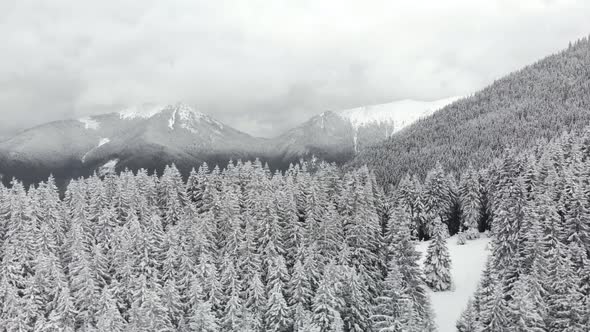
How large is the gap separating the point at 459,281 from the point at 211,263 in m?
34.9

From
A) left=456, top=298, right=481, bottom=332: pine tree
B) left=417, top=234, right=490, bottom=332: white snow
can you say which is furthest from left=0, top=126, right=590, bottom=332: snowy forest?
left=417, top=234, right=490, bottom=332: white snow

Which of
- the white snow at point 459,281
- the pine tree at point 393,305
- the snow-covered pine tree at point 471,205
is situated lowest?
the white snow at point 459,281

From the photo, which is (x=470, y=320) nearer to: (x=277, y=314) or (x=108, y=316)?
(x=277, y=314)

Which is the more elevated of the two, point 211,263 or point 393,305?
point 211,263

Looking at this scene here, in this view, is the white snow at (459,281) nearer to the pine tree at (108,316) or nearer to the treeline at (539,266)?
the treeline at (539,266)

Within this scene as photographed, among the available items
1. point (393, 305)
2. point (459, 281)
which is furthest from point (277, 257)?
point (459, 281)

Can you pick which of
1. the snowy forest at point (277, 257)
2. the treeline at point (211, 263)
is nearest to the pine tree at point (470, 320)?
the snowy forest at point (277, 257)

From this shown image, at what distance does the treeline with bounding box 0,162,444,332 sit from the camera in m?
48.5

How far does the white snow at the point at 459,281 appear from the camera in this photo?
5986cm

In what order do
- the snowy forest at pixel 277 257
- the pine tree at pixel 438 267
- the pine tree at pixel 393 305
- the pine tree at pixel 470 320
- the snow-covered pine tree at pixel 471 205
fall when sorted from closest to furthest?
the pine tree at pixel 393 305
the pine tree at pixel 470 320
the snowy forest at pixel 277 257
the pine tree at pixel 438 267
the snow-covered pine tree at pixel 471 205

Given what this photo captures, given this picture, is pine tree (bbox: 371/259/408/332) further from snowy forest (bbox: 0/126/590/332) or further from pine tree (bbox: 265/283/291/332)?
pine tree (bbox: 265/283/291/332)

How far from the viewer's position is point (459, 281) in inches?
2717

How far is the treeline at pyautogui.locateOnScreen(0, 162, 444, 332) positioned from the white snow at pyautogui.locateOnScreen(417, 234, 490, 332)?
871 cm

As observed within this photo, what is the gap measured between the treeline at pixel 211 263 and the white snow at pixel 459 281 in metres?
8.71
